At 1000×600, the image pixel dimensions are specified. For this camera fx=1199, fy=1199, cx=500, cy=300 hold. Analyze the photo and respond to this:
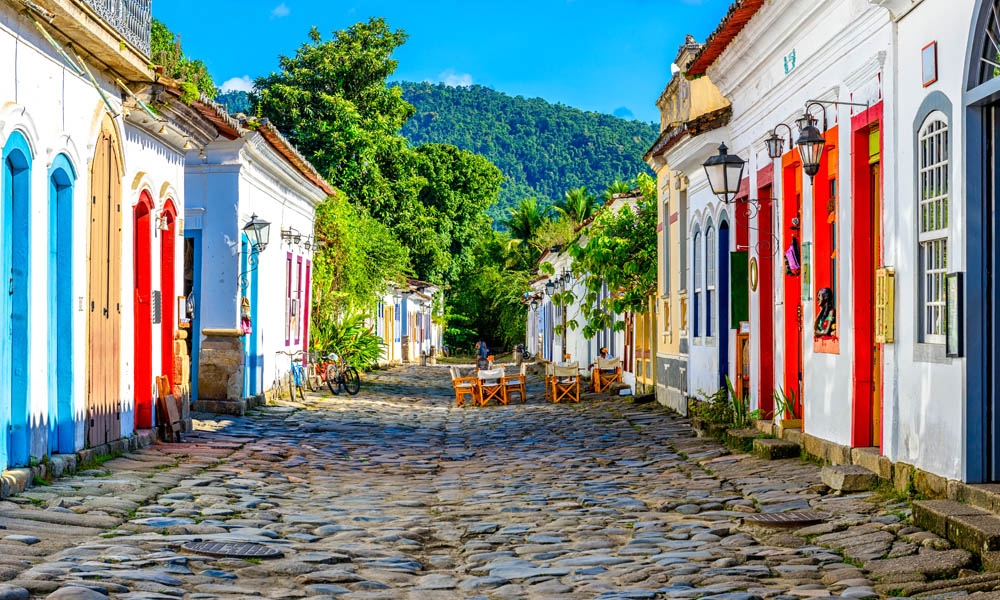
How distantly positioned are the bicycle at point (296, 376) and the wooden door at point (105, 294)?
33.0 feet

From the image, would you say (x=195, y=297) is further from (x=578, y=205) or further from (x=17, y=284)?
(x=578, y=205)

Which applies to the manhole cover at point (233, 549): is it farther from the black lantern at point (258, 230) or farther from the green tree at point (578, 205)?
the green tree at point (578, 205)

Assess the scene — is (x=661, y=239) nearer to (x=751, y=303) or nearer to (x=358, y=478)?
(x=751, y=303)

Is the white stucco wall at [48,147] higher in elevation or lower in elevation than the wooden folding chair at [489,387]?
higher

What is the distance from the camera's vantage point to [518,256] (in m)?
68.8

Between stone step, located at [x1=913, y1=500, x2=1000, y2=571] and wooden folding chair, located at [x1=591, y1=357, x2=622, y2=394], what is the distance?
59.7 ft

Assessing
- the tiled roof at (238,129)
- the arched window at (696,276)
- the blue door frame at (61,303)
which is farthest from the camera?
the arched window at (696,276)

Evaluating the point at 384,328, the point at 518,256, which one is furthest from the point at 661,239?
the point at 518,256

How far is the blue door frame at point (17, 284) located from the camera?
30.5 feet

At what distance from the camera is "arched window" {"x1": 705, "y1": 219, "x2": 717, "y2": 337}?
1692cm

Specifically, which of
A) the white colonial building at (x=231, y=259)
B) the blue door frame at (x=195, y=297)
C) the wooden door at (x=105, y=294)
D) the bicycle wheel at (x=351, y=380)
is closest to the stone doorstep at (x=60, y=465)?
the wooden door at (x=105, y=294)

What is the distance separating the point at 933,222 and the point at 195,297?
1346 centimetres

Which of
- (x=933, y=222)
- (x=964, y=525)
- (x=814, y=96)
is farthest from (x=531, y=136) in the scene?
(x=964, y=525)

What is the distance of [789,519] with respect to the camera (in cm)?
815
